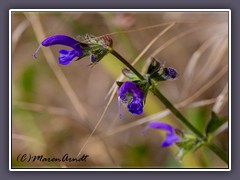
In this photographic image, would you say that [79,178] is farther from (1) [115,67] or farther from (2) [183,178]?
(1) [115,67]

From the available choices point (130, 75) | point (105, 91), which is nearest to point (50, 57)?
point (105, 91)

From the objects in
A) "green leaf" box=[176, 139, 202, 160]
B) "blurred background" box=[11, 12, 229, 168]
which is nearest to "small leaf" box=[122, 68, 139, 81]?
"green leaf" box=[176, 139, 202, 160]

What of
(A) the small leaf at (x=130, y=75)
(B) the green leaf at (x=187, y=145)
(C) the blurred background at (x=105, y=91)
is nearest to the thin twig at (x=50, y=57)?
(C) the blurred background at (x=105, y=91)

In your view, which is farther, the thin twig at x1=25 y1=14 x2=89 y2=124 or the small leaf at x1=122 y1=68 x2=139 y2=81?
the thin twig at x1=25 y1=14 x2=89 y2=124

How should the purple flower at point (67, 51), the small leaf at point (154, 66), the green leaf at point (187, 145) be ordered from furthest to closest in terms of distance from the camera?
the green leaf at point (187, 145) < the small leaf at point (154, 66) < the purple flower at point (67, 51)

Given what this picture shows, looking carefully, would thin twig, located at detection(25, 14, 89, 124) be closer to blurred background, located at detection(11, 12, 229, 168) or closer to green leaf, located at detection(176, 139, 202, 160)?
blurred background, located at detection(11, 12, 229, 168)

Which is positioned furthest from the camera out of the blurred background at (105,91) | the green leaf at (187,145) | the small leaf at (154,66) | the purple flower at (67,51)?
the blurred background at (105,91)

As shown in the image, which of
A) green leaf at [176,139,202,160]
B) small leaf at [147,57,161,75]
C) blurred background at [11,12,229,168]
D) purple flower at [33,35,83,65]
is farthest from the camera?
blurred background at [11,12,229,168]

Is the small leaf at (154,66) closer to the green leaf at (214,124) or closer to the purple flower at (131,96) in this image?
the purple flower at (131,96)
